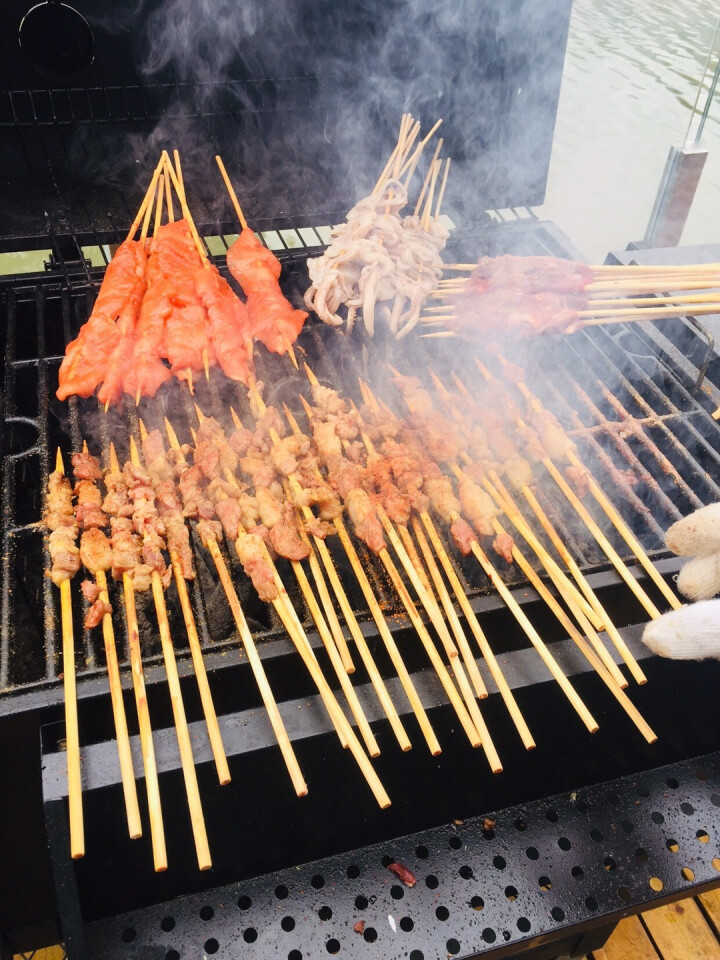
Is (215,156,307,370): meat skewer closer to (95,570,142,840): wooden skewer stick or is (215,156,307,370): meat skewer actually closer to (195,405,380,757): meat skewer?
(195,405,380,757): meat skewer

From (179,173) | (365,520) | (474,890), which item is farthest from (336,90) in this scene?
(474,890)

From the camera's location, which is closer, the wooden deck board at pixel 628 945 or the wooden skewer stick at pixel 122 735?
the wooden skewer stick at pixel 122 735

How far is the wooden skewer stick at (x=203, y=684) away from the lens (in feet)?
7.13

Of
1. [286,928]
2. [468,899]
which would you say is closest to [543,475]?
[468,899]

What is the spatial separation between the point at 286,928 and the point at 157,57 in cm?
462

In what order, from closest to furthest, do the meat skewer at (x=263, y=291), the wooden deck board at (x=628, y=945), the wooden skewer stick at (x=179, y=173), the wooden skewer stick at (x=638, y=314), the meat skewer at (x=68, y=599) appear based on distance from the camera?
the meat skewer at (x=68, y=599) → the wooden deck board at (x=628, y=945) → the wooden skewer stick at (x=638, y=314) → the meat skewer at (x=263, y=291) → the wooden skewer stick at (x=179, y=173)

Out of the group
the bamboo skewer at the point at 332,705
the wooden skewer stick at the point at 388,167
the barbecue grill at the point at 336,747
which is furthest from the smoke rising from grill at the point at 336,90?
the bamboo skewer at the point at 332,705

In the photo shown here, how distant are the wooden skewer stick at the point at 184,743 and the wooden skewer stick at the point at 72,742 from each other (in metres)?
0.30

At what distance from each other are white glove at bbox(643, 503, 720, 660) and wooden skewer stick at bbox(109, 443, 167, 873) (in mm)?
1741

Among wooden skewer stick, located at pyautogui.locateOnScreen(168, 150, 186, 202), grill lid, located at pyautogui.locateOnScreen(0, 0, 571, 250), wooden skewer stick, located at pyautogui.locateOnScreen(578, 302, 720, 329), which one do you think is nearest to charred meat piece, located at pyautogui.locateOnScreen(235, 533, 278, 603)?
wooden skewer stick, located at pyautogui.locateOnScreen(578, 302, 720, 329)

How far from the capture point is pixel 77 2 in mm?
3971

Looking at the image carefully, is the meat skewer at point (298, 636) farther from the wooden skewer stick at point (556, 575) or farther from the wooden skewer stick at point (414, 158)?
the wooden skewer stick at point (414, 158)

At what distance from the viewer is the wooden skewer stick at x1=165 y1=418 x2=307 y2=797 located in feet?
6.95

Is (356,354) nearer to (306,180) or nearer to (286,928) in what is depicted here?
(306,180)
